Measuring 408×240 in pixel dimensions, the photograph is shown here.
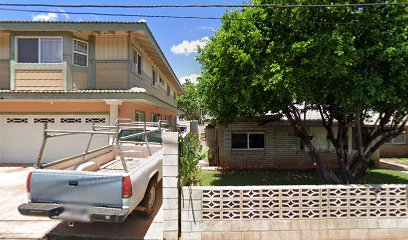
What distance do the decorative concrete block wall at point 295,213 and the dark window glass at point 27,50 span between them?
10527 mm

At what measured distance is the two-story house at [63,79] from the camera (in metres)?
10.1

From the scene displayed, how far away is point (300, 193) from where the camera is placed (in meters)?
4.52

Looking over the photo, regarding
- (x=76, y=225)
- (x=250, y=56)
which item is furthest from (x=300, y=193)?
(x=76, y=225)

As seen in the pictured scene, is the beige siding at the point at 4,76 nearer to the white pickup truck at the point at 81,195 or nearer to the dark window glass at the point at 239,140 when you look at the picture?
the white pickup truck at the point at 81,195

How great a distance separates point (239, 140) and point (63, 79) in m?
8.71

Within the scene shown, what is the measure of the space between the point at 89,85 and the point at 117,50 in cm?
209

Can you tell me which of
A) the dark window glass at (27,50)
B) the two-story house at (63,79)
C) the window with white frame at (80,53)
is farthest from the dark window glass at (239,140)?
the dark window glass at (27,50)

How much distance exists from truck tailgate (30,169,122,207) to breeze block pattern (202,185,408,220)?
64.9 inches

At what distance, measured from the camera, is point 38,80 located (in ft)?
34.1

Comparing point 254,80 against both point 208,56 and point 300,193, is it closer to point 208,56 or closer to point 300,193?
point 208,56

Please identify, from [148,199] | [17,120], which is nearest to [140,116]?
[17,120]

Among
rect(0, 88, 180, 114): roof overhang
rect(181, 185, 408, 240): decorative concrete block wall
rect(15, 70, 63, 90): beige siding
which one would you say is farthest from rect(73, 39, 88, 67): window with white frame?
rect(181, 185, 408, 240): decorative concrete block wall

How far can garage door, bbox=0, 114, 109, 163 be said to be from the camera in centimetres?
1099

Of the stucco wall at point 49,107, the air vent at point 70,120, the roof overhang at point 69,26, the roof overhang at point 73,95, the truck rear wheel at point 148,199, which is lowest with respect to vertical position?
the truck rear wheel at point 148,199
